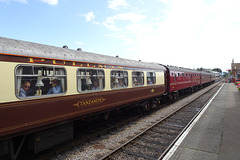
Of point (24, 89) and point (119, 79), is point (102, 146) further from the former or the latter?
point (24, 89)

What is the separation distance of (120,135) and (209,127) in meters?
4.09

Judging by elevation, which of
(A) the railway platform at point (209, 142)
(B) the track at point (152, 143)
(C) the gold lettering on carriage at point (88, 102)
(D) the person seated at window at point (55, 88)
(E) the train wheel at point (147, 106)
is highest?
(D) the person seated at window at point (55, 88)

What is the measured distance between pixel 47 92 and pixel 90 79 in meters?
1.70

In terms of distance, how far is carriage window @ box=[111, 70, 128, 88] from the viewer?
6.91m

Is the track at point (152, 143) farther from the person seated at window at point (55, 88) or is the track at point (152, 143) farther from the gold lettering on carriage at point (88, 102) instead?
the person seated at window at point (55, 88)

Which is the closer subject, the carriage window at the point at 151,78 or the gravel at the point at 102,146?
the gravel at the point at 102,146

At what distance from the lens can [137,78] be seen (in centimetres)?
862

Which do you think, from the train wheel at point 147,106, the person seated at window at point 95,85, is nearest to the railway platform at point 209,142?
the train wheel at point 147,106

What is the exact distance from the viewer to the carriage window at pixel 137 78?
8.31 meters

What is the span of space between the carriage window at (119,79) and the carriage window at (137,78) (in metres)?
0.72

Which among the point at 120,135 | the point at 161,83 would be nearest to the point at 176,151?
the point at 120,135

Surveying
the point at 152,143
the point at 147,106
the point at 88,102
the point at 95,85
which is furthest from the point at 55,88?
the point at 147,106

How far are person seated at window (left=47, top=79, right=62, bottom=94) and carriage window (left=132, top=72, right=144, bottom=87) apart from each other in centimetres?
435

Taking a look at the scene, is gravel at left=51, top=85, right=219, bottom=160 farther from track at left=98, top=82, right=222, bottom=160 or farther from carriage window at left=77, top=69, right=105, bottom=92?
carriage window at left=77, top=69, right=105, bottom=92
